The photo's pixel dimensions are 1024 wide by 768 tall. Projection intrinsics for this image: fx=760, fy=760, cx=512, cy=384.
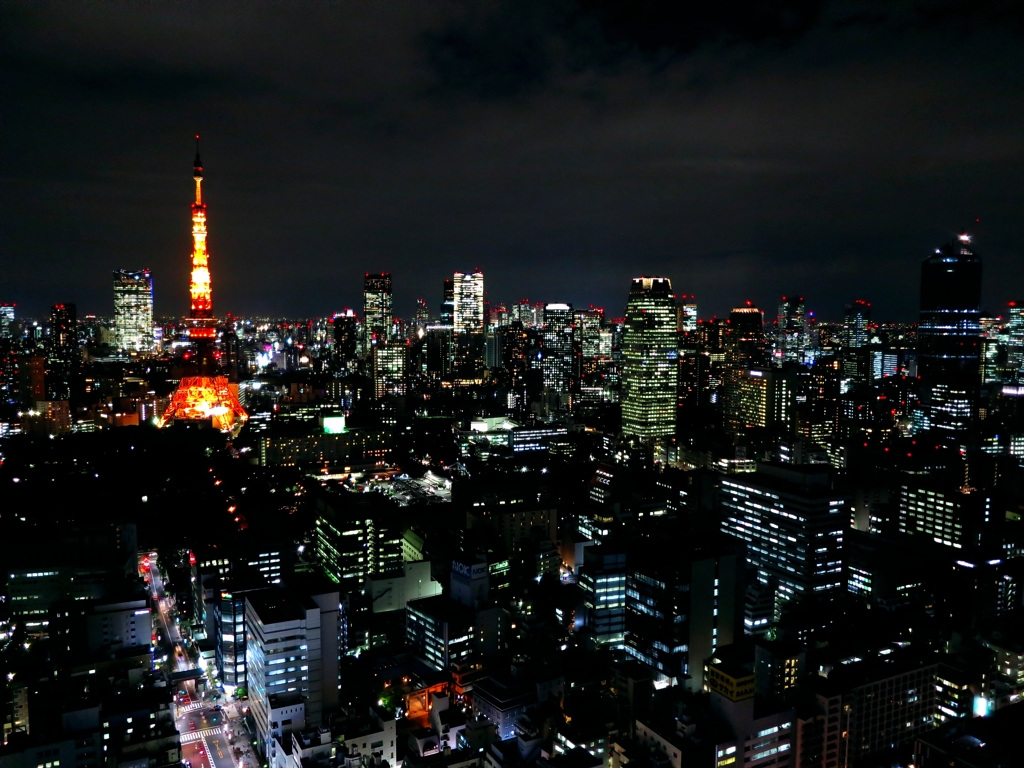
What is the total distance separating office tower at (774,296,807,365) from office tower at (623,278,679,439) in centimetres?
1052

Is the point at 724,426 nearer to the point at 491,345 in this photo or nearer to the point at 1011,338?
the point at 1011,338

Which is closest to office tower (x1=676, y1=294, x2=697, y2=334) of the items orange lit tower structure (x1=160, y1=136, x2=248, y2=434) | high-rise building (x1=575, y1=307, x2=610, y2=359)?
high-rise building (x1=575, y1=307, x2=610, y2=359)

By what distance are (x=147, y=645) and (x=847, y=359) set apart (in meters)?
29.3

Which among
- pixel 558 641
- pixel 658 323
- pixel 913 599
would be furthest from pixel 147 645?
pixel 658 323

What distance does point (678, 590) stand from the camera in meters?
8.91

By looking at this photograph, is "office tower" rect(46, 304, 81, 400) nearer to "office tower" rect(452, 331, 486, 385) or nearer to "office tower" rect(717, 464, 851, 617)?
"office tower" rect(452, 331, 486, 385)

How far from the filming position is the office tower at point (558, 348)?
110 ft

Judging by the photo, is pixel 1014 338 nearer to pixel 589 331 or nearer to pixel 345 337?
pixel 589 331

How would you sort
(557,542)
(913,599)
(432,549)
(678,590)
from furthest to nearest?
(557,542)
(432,549)
(913,599)
(678,590)

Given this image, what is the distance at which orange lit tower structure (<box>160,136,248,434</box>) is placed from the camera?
21438mm

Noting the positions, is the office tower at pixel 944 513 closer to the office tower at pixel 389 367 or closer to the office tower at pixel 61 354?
the office tower at pixel 389 367

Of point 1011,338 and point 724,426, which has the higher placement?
point 1011,338

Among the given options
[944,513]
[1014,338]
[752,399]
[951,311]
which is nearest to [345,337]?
[752,399]

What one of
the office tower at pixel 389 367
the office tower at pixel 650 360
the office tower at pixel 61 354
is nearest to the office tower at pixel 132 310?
the office tower at pixel 61 354
